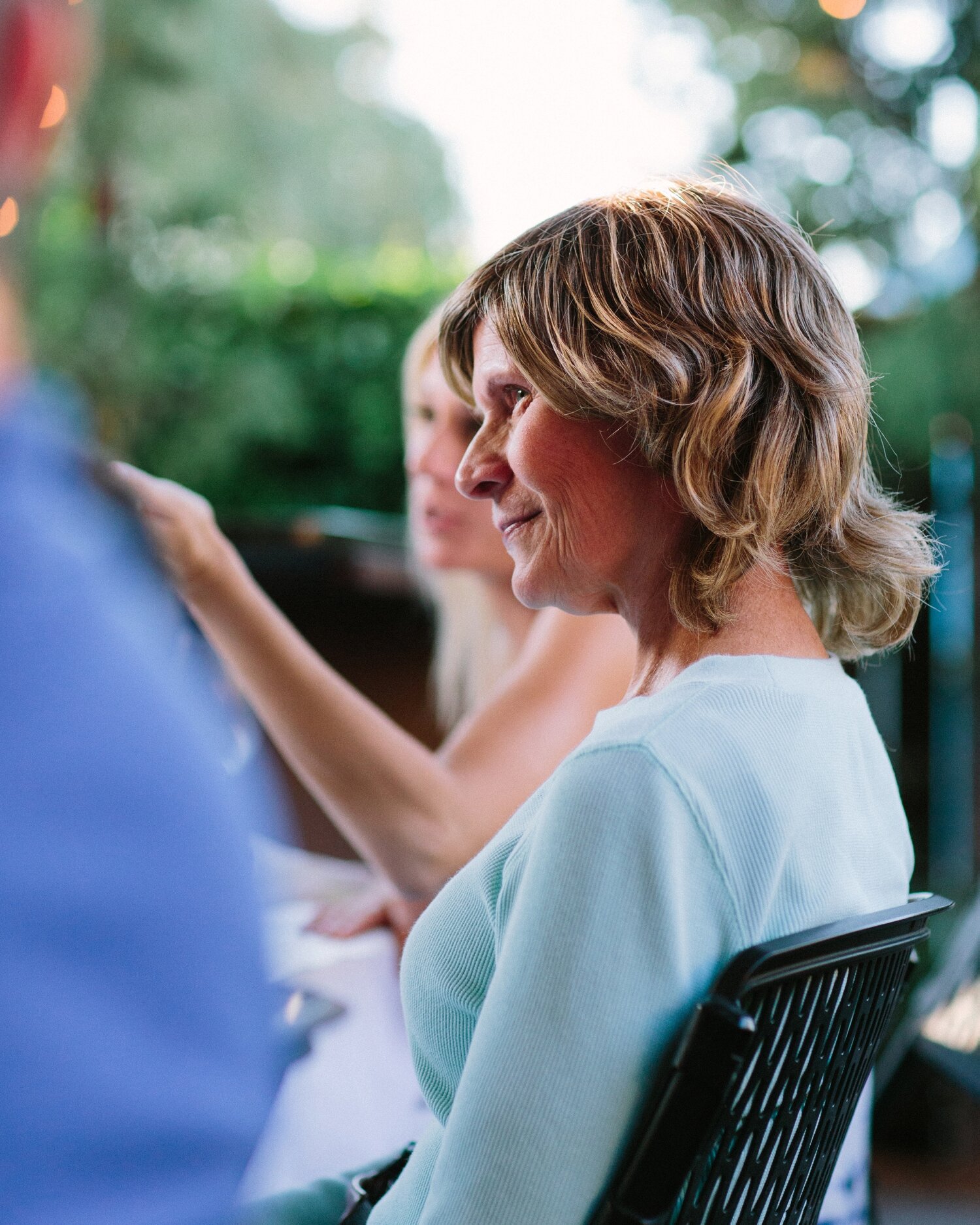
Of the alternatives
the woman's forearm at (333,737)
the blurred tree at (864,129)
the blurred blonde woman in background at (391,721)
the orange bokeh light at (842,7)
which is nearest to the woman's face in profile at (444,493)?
the blurred blonde woman in background at (391,721)

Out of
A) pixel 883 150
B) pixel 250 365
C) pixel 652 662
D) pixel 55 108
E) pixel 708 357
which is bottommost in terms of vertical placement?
pixel 250 365

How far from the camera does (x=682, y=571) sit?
3.47 ft

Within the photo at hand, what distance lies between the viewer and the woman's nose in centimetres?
117

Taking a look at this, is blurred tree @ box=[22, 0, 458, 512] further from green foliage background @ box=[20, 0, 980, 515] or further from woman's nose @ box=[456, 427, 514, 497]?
woman's nose @ box=[456, 427, 514, 497]

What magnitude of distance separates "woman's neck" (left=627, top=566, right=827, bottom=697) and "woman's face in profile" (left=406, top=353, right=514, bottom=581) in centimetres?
92

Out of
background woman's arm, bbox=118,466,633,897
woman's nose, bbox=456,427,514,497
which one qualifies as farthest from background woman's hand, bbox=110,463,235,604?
woman's nose, bbox=456,427,514,497

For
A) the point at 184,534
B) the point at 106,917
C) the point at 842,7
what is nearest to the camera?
the point at 106,917

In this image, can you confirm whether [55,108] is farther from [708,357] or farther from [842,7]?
[842,7]

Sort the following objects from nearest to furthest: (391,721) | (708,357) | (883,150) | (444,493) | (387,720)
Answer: (708,357) < (387,720) < (391,721) < (444,493) < (883,150)

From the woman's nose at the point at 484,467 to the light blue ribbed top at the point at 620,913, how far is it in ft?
1.12

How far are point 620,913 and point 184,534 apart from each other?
0.87m

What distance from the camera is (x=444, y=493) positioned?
2059 mm

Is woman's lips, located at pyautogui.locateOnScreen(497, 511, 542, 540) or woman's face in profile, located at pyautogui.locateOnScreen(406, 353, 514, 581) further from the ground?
woman's lips, located at pyautogui.locateOnScreen(497, 511, 542, 540)

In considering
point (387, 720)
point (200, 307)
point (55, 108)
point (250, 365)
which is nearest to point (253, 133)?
point (200, 307)
